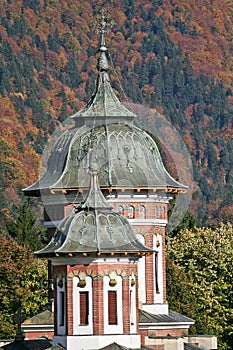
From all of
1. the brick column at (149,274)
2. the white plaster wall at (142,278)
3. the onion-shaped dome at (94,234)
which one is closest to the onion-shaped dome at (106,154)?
the brick column at (149,274)

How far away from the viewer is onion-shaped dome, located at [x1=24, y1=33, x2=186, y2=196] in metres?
56.4

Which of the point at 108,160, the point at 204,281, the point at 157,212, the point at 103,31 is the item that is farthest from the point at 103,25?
the point at 204,281

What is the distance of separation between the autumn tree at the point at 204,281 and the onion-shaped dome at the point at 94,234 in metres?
37.2

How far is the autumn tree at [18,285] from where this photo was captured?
298 feet

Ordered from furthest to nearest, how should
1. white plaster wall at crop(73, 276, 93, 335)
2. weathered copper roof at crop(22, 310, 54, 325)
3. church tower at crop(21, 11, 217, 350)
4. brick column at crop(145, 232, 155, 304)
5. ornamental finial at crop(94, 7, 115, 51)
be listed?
ornamental finial at crop(94, 7, 115, 51) < brick column at crop(145, 232, 155, 304) < weathered copper roof at crop(22, 310, 54, 325) < church tower at crop(21, 11, 217, 350) < white plaster wall at crop(73, 276, 93, 335)

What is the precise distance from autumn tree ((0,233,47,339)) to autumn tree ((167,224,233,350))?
22.5ft

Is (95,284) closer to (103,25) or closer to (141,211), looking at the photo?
(141,211)

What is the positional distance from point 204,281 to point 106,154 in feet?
126

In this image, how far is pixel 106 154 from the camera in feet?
187

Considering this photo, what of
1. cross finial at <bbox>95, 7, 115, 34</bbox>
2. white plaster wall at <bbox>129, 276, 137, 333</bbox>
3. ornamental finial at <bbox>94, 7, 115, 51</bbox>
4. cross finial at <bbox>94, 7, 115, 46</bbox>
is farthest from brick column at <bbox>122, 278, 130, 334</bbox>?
cross finial at <bbox>95, 7, 115, 34</bbox>

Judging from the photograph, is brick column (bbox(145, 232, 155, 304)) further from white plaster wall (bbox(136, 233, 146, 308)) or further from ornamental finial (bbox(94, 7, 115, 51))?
ornamental finial (bbox(94, 7, 115, 51))

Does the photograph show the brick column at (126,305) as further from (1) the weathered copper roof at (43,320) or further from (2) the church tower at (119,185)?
(1) the weathered copper roof at (43,320)

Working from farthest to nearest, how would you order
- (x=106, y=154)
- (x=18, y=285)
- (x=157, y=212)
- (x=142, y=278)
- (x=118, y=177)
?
(x=18, y=285), (x=157, y=212), (x=142, y=278), (x=106, y=154), (x=118, y=177)

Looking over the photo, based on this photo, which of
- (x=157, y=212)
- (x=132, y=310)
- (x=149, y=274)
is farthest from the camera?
(x=149, y=274)
